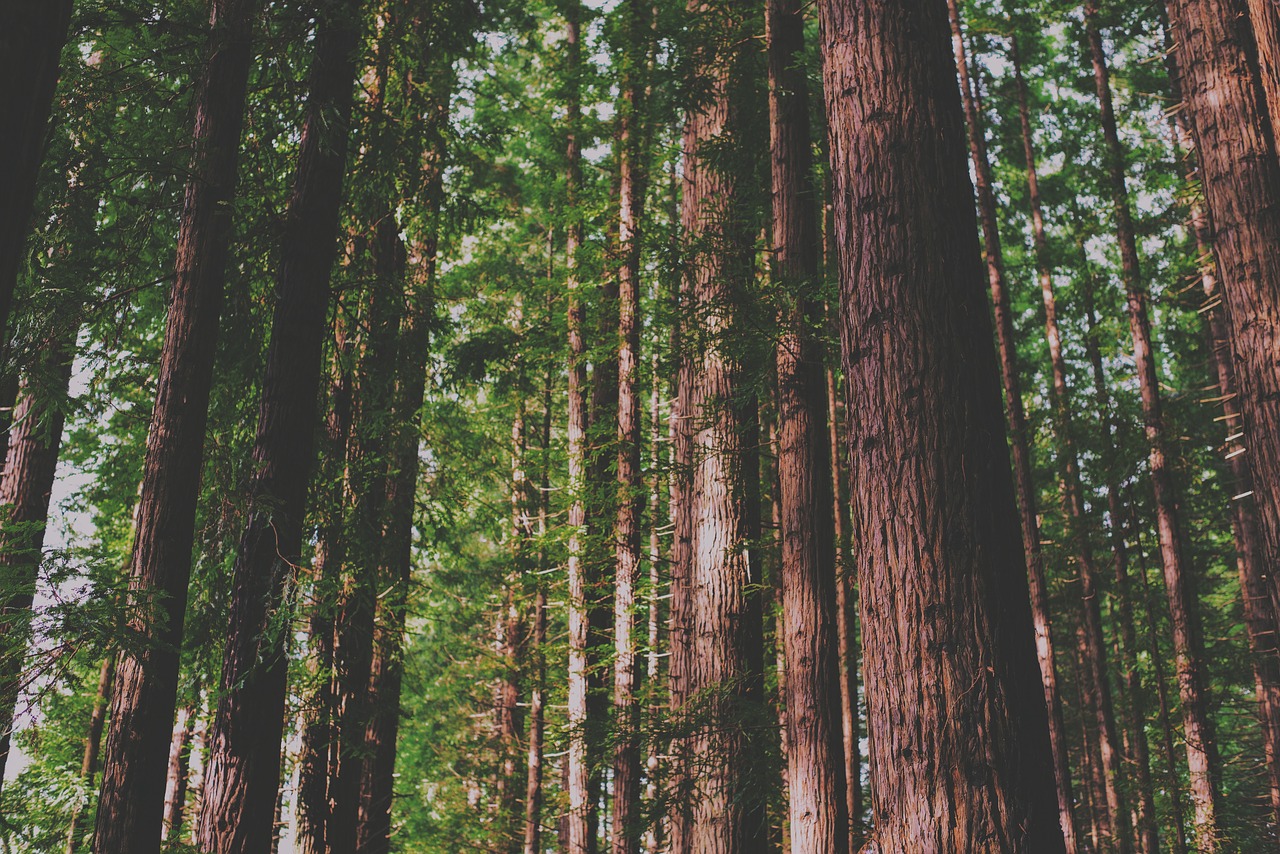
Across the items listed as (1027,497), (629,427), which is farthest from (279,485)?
(1027,497)

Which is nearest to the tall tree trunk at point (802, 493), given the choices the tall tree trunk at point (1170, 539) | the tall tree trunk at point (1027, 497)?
the tall tree trunk at point (1027, 497)

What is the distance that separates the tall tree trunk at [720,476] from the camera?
712 centimetres

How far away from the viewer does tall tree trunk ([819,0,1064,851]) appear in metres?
2.43

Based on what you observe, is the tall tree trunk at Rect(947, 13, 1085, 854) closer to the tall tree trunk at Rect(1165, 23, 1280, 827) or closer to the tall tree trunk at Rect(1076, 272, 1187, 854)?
the tall tree trunk at Rect(1076, 272, 1187, 854)

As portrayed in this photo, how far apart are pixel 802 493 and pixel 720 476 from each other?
1490 mm

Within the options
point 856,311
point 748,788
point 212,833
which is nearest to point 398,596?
point 212,833

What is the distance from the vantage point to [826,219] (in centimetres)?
1498

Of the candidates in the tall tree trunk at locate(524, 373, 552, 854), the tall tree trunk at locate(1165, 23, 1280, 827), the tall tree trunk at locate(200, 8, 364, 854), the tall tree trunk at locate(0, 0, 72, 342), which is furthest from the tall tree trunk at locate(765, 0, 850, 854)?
the tall tree trunk at locate(1165, 23, 1280, 827)

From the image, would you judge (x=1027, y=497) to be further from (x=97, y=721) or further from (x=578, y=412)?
(x=97, y=721)

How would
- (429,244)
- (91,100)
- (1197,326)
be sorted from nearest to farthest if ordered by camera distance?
(91,100), (429,244), (1197,326)

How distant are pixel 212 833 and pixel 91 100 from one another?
4975 mm

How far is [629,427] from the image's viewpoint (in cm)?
1144

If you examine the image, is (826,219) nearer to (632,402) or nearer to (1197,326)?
(632,402)

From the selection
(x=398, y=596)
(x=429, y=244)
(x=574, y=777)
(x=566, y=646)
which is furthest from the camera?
(x=566, y=646)
